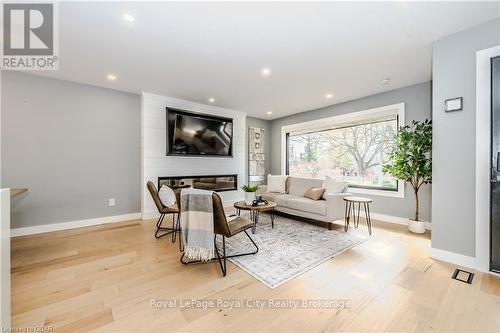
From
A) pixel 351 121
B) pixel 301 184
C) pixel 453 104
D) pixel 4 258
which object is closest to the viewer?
pixel 4 258

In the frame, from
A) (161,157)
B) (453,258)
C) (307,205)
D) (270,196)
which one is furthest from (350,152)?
(161,157)

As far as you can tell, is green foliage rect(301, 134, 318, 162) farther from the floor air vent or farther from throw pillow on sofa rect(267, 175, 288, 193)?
the floor air vent

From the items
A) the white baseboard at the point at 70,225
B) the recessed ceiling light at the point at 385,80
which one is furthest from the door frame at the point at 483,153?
the white baseboard at the point at 70,225

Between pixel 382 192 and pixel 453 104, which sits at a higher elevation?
pixel 453 104

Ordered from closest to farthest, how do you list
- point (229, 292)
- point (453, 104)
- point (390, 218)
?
point (229, 292) → point (453, 104) → point (390, 218)

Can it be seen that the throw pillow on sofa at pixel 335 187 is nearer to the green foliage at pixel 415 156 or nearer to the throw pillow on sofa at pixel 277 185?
the green foliage at pixel 415 156

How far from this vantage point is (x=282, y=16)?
1.99 metres

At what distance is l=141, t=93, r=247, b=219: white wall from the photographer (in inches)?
164

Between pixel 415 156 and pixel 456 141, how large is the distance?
1.00m

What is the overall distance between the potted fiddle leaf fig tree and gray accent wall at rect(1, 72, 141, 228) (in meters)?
4.92

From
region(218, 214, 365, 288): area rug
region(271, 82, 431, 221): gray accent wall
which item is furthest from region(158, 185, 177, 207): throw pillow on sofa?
region(271, 82, 431, 221): gray accent wall

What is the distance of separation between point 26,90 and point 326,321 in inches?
201

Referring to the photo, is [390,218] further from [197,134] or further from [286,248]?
[197,134]

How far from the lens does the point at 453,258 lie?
2.31 m
